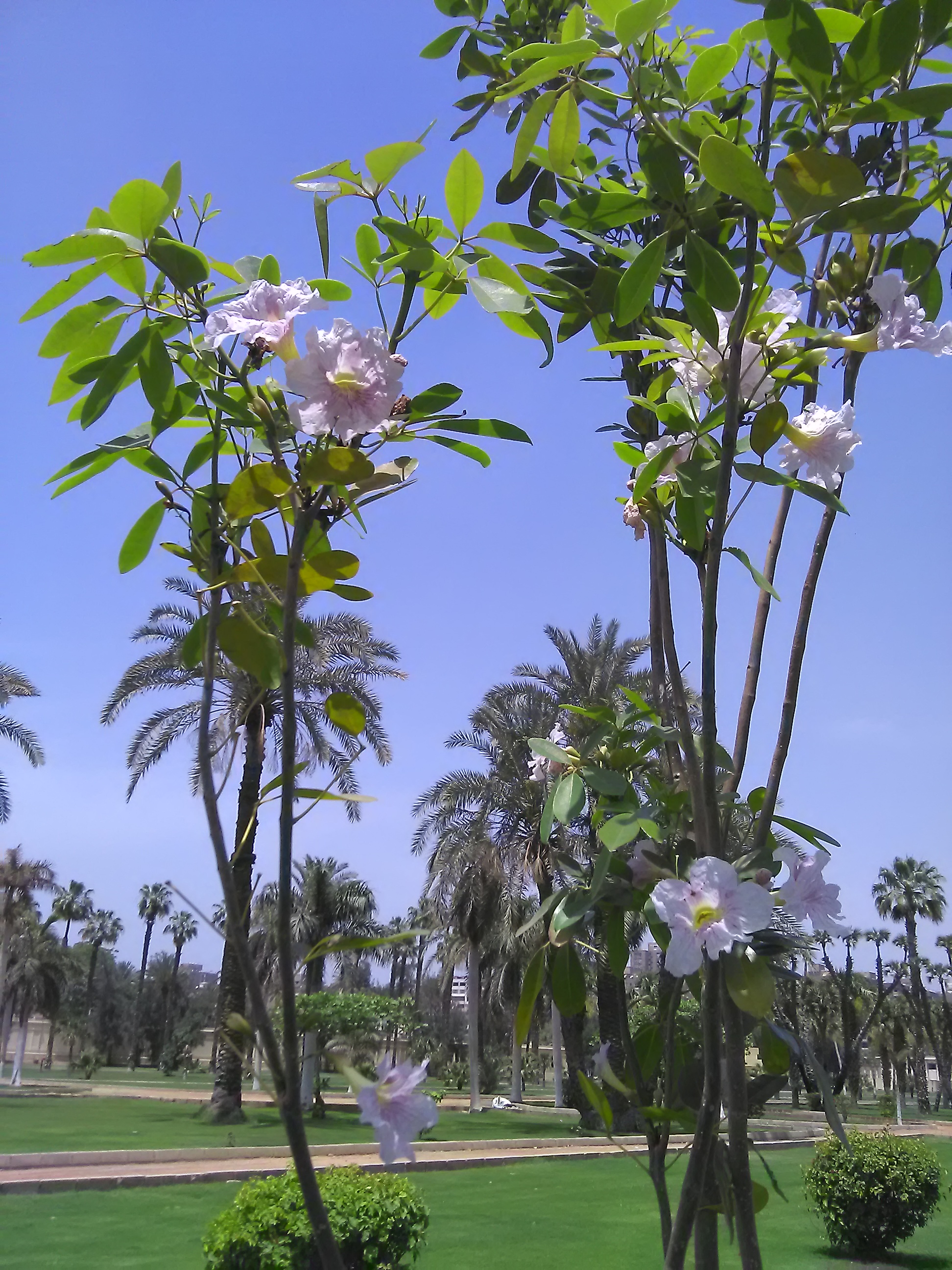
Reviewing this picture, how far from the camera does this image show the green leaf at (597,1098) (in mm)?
1064

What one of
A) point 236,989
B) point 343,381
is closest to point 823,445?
point 343,381

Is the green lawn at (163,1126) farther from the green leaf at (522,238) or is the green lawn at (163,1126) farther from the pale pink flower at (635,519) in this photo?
the green leaf at (522,238)

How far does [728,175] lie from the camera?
0.90 metres

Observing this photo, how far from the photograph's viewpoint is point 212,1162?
1302 centimetres

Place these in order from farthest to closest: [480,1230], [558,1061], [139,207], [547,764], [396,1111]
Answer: [558,1061]
[480,1230]
[547,764]
[139,207]
[396,1111]

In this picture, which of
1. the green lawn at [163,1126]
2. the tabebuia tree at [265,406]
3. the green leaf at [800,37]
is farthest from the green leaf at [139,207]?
the green lawn at [163,1126]

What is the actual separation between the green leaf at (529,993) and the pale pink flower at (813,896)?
0.30m

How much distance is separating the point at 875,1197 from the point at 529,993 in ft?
32.8

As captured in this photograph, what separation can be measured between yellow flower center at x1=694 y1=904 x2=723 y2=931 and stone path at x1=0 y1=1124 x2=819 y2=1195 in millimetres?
8751

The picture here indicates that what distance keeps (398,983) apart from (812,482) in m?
66.6

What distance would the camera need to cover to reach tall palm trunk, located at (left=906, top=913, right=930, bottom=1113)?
4544cm

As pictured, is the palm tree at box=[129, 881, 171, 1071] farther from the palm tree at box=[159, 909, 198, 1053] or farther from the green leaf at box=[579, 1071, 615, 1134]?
the green leaf at box=[579, 1071, 615, 1134]

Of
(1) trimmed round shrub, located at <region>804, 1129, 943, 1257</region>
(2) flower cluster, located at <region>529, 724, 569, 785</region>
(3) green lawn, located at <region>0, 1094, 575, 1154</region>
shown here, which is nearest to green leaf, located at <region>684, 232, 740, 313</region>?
(2) flower cluster, located at <region>529, 724, 569, 785</region>

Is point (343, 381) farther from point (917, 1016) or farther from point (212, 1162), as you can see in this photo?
point (917, 1016)
